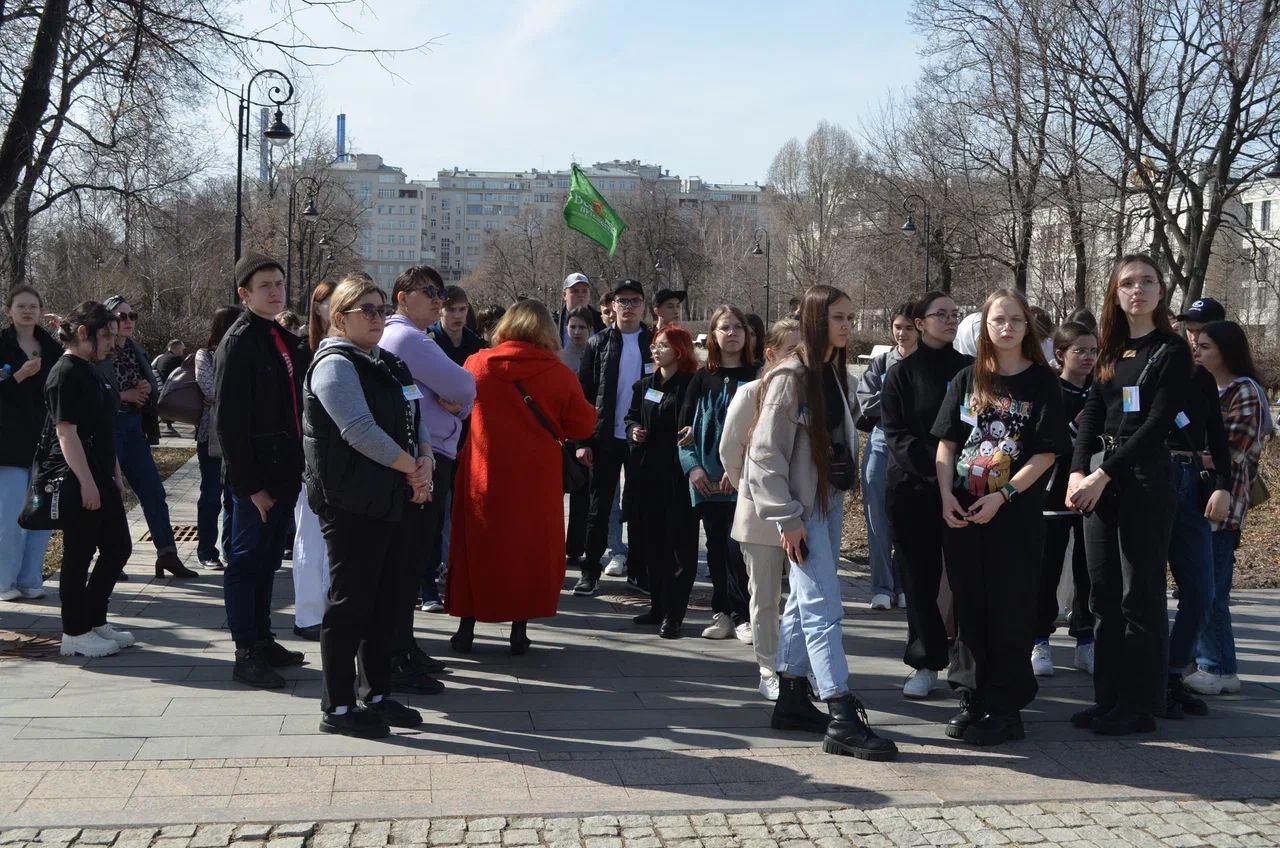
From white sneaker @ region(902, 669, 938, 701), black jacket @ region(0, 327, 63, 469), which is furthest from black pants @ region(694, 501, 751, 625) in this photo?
black jacket @ region(0, 327, 63, 469)

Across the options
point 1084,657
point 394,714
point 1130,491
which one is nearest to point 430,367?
point 394,714

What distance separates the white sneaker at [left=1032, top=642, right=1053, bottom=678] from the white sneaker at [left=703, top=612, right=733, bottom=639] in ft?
5.79

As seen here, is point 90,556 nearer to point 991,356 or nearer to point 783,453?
point 783,453

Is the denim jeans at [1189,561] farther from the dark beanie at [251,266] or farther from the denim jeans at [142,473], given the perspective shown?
the denim jeans at [142,473]

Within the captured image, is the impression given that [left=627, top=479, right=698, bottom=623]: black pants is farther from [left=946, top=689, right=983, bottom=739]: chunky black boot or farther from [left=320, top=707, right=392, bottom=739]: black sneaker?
[left=320, top=707, right=392, bottom=739]: black sneaker

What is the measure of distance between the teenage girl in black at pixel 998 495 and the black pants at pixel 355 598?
2448 mm

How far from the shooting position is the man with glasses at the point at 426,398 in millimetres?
6141

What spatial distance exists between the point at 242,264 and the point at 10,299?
2.45 meters

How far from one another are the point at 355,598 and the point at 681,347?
10.5 ft

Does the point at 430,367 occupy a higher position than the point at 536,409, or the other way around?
the point at 430,367

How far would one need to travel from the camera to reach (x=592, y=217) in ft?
54.5

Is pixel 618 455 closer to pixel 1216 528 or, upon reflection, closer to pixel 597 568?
pixel 597 568

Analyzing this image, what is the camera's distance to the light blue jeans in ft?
17.3

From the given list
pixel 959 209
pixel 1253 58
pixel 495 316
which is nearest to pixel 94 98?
pixel 495 316
